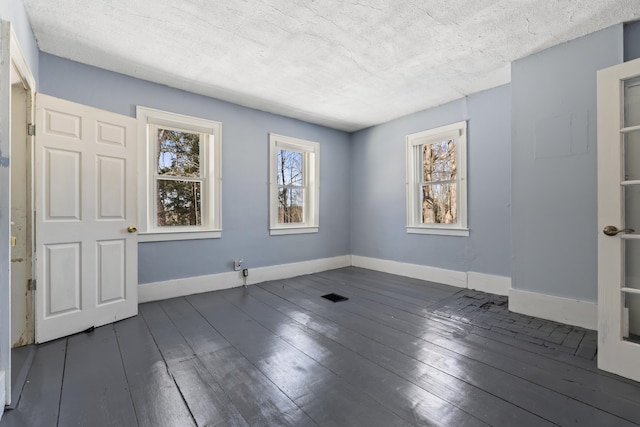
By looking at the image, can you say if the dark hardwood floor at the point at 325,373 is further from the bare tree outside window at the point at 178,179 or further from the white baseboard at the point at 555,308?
the bare tree outside window at the point at 178,179

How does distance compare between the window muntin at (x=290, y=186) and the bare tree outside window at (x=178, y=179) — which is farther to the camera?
the window muntin at (x=290, y=186)

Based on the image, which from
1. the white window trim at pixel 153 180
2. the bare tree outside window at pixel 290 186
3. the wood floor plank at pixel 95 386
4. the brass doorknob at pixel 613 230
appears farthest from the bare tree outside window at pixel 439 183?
the wood floor plank at pixel 95 386

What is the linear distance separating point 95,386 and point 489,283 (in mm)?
4099

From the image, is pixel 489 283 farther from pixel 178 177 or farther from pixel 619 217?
pixel 178 177

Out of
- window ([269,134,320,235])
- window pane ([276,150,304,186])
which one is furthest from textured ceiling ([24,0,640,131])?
window pane ([276,150,304,186])

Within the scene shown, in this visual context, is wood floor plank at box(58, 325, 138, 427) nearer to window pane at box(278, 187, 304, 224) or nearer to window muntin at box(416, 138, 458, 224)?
window pane at box(278, 187, 304, 224)

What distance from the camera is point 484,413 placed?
1.55m

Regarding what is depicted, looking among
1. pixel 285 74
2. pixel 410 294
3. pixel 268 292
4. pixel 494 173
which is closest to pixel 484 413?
pixel 410 294

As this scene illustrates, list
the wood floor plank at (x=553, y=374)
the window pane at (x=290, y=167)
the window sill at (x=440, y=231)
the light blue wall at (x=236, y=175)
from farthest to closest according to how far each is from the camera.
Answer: the window pane at (x=290, y=167), the window sill at (x=440, y=231), the light blue wall at (x=236, y=175), the wood floor plank at (x=553, y=374)

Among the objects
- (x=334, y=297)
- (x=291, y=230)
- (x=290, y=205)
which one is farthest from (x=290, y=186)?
(x=334, y=297)

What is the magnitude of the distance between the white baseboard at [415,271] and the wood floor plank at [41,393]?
4.18 metres

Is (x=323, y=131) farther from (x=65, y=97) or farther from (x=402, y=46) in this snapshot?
(x=65, y=97)

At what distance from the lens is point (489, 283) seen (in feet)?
12.5

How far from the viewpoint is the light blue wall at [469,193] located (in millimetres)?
3723
